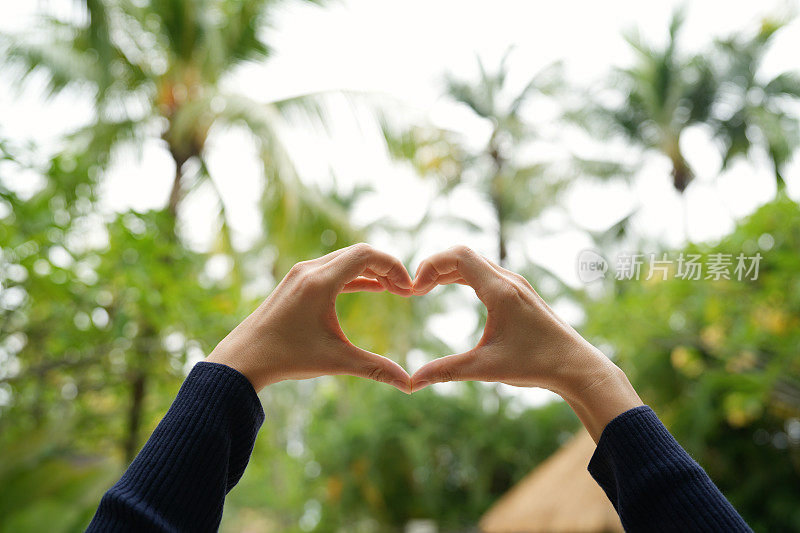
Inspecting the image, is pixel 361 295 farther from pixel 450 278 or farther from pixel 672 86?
pixel 672 86

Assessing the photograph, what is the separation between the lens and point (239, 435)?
2.73 ft

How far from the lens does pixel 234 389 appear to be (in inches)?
31.9

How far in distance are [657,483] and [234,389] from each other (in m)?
0.52

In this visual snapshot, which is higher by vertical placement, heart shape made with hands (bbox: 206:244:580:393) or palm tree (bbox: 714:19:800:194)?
heart shape made with hands (bbox: 206:244:580:393)

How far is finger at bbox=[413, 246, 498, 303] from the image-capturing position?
2.89 ft

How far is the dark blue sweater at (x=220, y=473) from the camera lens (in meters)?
0.72

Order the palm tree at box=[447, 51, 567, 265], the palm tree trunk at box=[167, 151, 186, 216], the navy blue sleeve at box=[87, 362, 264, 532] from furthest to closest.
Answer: the palm tree at box=[447, 51, 567, 265], the palm tree trunk at box=[167, 151, 186, 216], the navy blue sleeve at box=[87, 362, 264, 532]

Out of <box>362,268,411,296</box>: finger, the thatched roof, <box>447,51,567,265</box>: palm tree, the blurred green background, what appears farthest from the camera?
<box>447,51,567,265</box>: palm tree

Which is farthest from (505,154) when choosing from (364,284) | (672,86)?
(364,284)

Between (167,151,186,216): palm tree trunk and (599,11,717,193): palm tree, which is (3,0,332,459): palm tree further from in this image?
(599,11,717,193): palm tree

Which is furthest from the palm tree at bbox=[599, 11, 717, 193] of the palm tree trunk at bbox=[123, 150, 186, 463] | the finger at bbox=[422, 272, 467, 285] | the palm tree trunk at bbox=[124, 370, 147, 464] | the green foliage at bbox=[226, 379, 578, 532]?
the finger at bbox=[422, 272, 467, 285]

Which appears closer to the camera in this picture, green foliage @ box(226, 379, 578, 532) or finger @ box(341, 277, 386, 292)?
finger @ box(341, 277, 386, 292)

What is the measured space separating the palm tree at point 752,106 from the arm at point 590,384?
31.7ft

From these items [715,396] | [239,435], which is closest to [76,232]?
[239,435]
